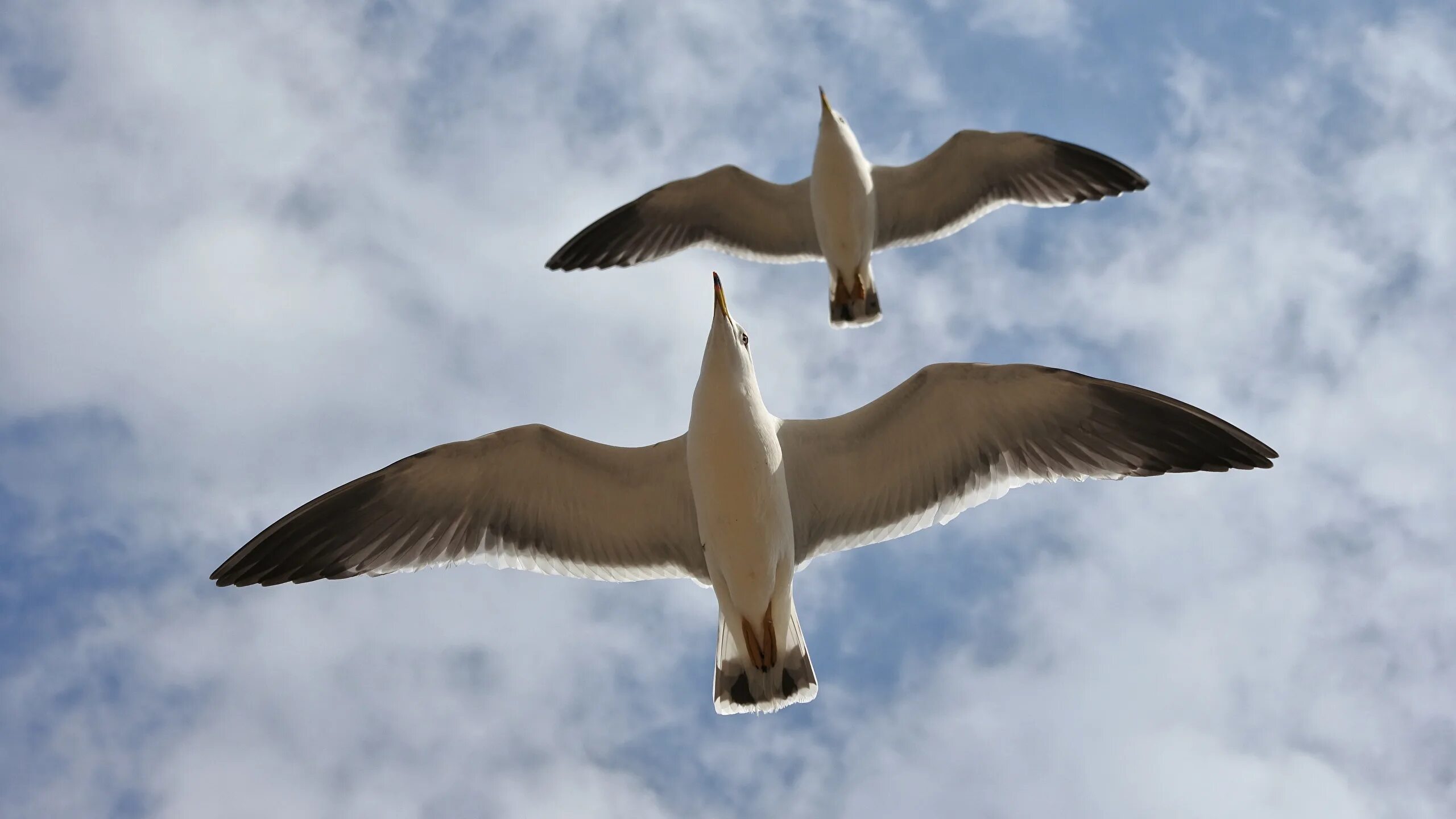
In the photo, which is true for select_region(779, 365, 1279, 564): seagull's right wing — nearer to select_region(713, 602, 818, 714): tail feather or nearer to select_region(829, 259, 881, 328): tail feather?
select_region(713, 602, 818, 714): tail feather

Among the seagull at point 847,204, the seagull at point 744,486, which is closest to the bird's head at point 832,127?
the seagull at point 847,204

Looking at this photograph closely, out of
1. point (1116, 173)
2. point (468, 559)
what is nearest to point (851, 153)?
point (1116, 173)

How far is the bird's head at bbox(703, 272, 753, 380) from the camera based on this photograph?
6.66 m

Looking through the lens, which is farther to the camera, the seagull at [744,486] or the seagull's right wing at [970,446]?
the seagull's right wing at [970,446]

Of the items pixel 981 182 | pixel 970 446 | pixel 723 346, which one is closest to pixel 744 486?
pixel 723 346

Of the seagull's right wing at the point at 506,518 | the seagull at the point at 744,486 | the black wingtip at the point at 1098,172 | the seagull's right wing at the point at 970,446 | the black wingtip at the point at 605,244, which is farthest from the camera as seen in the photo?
the black wingtip at the point at 605,244

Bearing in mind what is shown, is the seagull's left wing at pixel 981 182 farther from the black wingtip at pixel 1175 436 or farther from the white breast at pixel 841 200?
the black wingtip at pixel 1175 436

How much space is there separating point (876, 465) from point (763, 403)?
842 mm

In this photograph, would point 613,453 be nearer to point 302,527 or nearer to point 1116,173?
point 302,527

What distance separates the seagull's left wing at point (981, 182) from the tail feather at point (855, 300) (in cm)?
38

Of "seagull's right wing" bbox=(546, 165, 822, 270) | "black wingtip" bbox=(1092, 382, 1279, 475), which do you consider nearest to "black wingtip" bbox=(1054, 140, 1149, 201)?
"seagull's right wing" bbox=(546, 165, 822, 270)

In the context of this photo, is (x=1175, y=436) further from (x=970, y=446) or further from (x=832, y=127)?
(x=832, y=127)

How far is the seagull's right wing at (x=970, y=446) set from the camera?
6.85m

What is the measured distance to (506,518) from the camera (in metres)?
7.31
